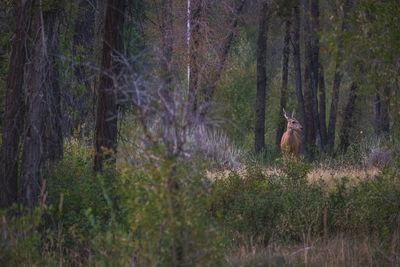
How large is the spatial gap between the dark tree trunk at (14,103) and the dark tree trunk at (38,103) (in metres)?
0.14

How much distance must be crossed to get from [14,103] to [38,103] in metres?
0.35

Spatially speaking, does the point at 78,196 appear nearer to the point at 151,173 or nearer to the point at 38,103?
the point at 38,103

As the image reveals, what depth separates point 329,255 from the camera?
8609mm

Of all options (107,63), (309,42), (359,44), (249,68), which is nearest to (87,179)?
(107,63)

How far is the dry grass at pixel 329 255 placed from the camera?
25.2 feet

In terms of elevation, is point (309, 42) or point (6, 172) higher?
point (309, 42)

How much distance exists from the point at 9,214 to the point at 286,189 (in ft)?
17.7

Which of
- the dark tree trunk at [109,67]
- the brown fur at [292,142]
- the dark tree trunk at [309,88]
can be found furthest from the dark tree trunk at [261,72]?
the dark tree trunk at [109,67]

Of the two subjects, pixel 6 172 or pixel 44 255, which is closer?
pixel 44 255

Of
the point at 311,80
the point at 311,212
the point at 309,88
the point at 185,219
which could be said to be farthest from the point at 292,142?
the point at 185,219

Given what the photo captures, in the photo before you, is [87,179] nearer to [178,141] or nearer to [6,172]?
[6,172]

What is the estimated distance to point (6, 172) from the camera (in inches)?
355

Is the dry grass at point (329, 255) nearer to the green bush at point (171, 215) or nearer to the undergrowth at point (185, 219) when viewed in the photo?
the undergrowth at point (185, 219)

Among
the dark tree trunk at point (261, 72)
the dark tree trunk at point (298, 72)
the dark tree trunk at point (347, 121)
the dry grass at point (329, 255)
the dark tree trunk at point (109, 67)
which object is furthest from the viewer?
the dark tree trunk at point (261, 72)
